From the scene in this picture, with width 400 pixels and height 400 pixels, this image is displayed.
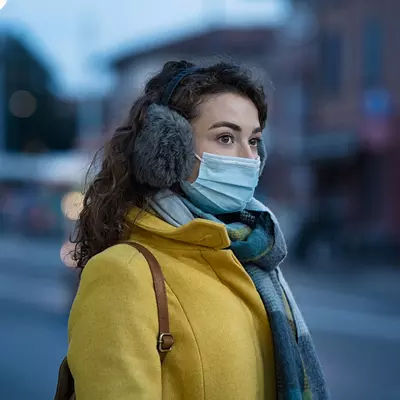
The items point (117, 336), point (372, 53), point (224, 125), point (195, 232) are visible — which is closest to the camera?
point (117, 336)

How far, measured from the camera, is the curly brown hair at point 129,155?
2.08m

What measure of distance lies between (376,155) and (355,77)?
2.35 m

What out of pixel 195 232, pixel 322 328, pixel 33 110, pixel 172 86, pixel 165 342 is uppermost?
pixel 33 110

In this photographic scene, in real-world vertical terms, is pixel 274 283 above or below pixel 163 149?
below

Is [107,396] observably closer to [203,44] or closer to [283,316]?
[283,316]

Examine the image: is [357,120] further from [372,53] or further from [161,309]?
[161,309]

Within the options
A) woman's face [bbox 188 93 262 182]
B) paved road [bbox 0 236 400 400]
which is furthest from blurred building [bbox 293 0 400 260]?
woman's face [bbox 188 93 262 182]

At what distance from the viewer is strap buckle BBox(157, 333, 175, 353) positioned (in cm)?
181

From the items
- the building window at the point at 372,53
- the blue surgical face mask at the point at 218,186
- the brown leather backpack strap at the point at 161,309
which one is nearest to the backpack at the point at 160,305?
the brown leather backpack strap at the point at 161,309

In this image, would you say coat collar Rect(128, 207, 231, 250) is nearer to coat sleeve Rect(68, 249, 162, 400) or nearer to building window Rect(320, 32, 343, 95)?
coat sleeve Rect(68, 249, 162, 400)

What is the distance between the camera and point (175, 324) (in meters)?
1.86

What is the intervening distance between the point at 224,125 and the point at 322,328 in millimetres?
8780

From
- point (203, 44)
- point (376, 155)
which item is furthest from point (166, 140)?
point (203, 44)

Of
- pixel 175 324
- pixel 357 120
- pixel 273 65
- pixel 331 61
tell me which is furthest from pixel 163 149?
pixel 273 65
